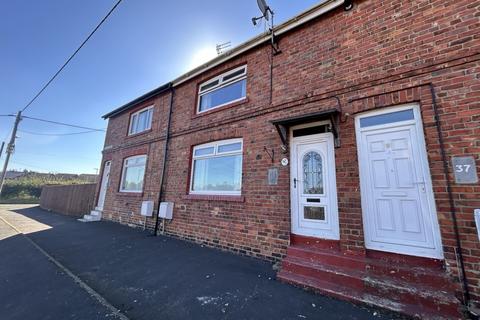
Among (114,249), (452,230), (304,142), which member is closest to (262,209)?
(304,142)

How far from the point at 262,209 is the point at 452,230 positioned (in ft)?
9.71

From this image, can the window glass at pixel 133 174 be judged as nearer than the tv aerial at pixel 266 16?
No

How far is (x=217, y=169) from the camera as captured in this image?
590 centimetres

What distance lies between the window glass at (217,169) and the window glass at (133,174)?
321cm

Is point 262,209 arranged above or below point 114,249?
above

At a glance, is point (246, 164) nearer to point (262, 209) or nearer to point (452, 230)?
point (262, 209)

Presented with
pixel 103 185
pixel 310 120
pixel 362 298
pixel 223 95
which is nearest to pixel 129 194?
pixel 103 185

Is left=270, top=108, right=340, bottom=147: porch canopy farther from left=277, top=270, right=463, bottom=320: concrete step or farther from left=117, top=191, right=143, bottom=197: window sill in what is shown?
left=117, top=191, right=143, bottom=197: window sill

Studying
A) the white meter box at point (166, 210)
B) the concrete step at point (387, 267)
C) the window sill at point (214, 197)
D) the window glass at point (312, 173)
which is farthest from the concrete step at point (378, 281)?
the white meter box at point (166, 210)

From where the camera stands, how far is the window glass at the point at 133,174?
846 centimetres

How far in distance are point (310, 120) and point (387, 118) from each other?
1295mm

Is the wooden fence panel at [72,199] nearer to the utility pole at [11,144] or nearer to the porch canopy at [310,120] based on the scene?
the utility pole at [11,144]

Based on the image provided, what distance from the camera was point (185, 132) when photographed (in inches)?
269

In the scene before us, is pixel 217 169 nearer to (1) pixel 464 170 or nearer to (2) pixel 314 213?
(2) pixel 314 213
